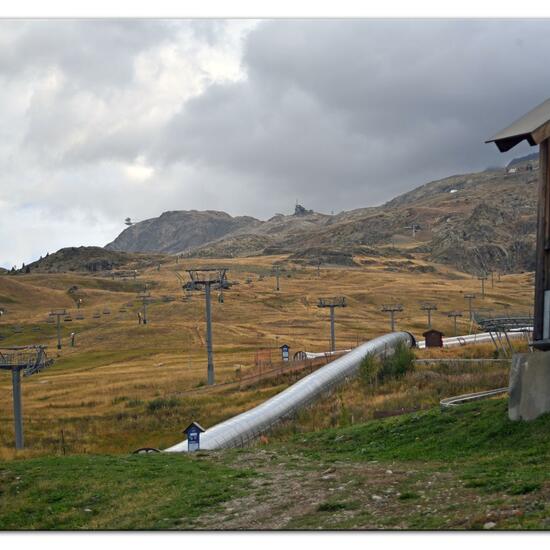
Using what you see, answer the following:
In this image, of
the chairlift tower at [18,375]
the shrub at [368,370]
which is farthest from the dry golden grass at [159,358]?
the shrub at [368,370]

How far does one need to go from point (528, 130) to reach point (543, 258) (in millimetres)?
3926

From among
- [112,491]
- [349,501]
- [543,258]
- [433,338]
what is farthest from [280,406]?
[433,338]

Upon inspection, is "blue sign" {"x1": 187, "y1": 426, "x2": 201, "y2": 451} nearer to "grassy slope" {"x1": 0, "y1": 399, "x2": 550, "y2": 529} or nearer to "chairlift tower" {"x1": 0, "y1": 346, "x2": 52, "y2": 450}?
"grassy slope" {"x1": 0, "y1": 399, "x2": 550, "y2": 529}

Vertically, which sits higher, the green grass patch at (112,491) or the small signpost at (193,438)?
the green grass patch at (112,491)

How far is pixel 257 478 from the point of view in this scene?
2441cm

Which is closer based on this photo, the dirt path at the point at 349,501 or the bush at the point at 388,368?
the dirt path at the point at 349,501

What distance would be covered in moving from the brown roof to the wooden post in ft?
1.36

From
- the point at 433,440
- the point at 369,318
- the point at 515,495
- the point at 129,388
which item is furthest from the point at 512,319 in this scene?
the point at 369,318

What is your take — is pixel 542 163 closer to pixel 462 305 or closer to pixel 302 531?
pixel 302 531

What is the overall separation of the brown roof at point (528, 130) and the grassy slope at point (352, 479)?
8505 millimetres

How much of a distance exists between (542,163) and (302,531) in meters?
14.5

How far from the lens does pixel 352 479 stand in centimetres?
2186

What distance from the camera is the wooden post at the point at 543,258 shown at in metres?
25.1

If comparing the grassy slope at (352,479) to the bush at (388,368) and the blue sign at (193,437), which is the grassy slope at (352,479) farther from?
the bush at (388,368)
